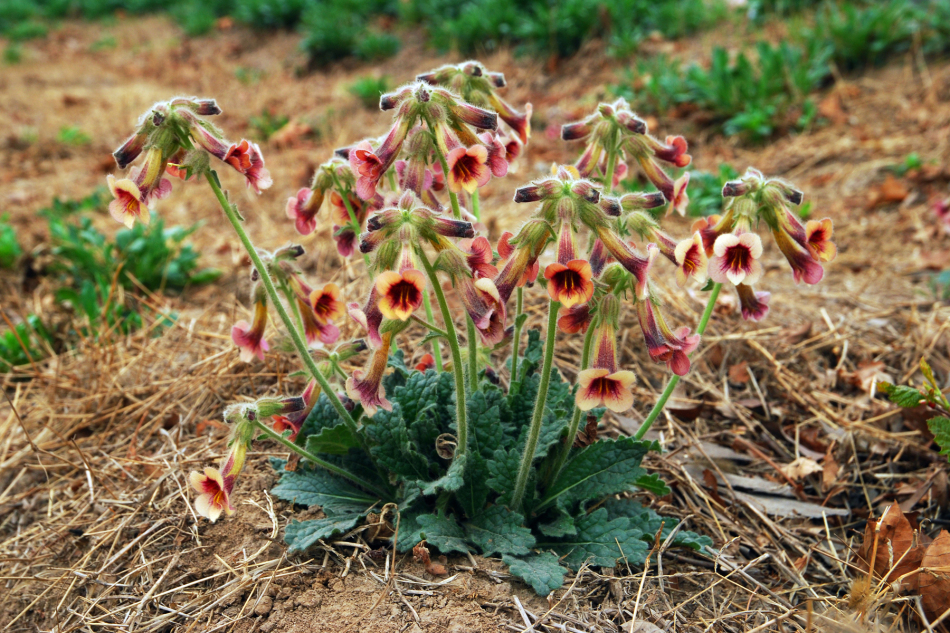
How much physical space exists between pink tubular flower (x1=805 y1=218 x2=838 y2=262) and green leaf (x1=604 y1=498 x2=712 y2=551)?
0.83m

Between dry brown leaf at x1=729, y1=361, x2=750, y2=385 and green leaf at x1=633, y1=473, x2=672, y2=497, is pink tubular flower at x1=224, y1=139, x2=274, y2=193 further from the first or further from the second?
dry brown leaf at x1=729, y1=361, x2=750, y2=385

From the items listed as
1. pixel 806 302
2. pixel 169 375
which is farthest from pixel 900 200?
pixel 169 375

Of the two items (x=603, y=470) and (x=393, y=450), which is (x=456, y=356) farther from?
(x=603, y=470)

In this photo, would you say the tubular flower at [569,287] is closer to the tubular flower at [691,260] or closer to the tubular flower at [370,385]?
the tubular flower at [691,260]

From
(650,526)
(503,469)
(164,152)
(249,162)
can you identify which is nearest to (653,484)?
(650,526)

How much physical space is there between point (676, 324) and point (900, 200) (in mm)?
2284

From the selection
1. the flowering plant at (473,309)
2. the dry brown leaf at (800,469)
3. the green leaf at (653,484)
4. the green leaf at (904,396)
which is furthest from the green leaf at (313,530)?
the green leaf at (904,396)

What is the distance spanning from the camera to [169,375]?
2.98 m

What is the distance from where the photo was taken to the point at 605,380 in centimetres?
159

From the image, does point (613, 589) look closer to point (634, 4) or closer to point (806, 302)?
point (806, 302)

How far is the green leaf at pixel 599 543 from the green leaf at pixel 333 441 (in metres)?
0.62

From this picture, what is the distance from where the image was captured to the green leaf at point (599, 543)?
1847 millimetres

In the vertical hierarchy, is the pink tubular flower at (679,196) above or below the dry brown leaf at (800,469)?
above

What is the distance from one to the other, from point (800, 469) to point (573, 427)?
107cm
